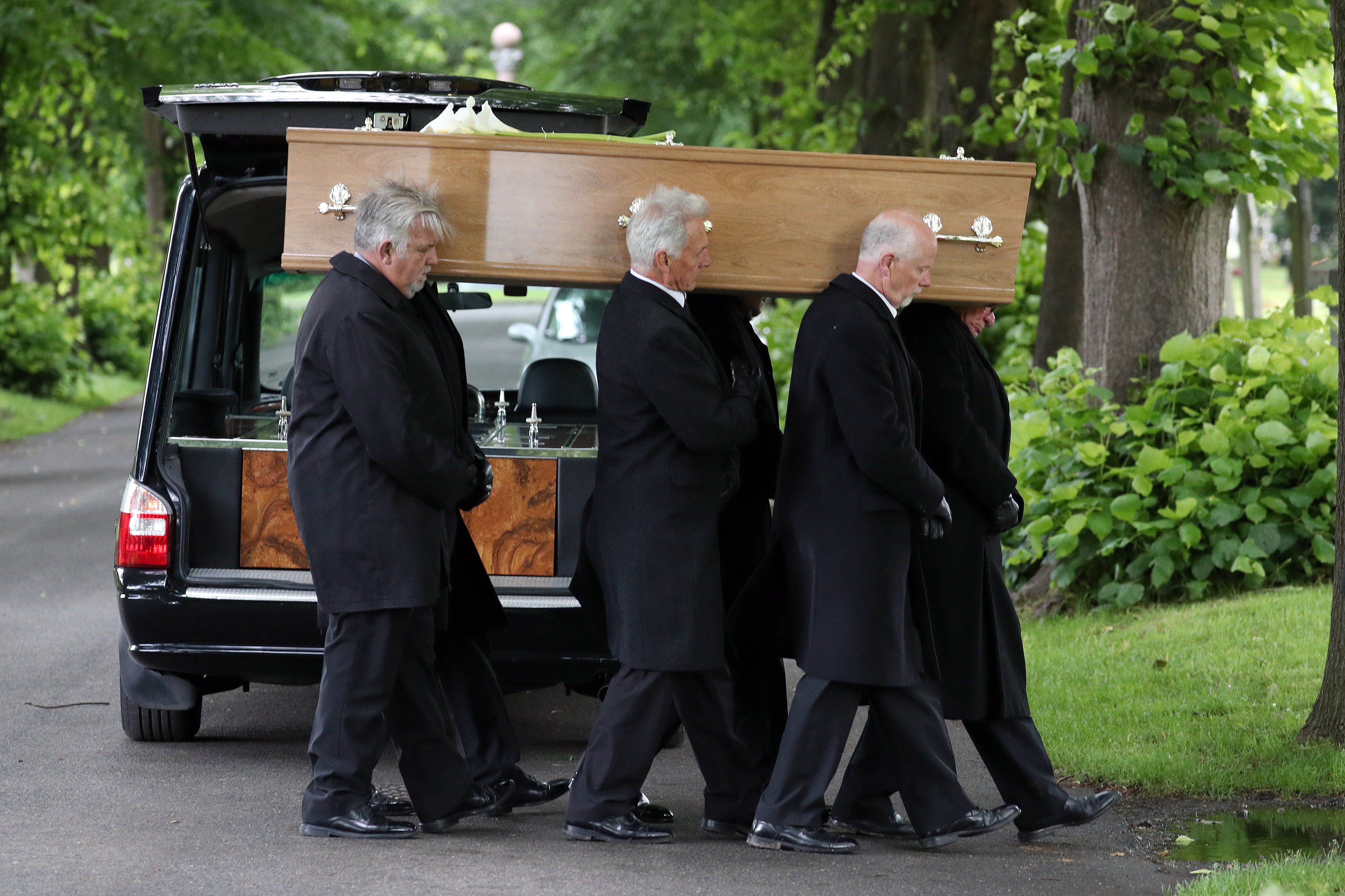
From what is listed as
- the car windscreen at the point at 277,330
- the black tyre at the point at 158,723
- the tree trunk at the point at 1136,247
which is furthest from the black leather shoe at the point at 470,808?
the tree trunk at the point at 1136,247

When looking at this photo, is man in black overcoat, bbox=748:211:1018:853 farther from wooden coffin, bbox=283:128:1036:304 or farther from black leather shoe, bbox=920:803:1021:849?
wooden coffin, bbox=283:128:1036:304

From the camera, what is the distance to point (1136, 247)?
891 centimetres

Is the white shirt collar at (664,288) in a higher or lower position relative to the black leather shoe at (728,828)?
higher

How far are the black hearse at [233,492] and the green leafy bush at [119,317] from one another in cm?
2043

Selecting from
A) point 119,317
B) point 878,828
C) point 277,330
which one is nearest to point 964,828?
point 878,828

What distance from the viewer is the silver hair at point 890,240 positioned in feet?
16.1

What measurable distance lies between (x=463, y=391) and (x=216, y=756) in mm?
1904

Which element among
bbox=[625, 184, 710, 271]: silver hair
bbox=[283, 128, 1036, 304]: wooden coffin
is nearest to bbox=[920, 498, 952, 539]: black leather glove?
bbox=[283, 128, 1036, 304]: wooden coffin

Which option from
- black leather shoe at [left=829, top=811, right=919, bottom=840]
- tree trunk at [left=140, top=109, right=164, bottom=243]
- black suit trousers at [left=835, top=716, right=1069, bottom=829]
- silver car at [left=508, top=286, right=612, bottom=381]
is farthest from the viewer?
tree trunk at [left=140, top=109, right=164, bottom=243]

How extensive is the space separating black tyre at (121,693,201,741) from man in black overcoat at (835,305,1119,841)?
9.16 ft

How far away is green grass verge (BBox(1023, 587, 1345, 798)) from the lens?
5824 millimetres

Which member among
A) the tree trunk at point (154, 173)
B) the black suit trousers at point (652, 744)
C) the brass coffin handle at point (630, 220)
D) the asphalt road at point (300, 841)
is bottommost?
the asphalt road at point (300, 841)

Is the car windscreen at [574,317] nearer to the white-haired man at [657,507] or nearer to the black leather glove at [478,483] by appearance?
the black leather glove at [478,483]

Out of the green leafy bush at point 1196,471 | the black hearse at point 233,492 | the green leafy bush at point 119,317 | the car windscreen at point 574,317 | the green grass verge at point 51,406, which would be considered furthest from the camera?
the green leafy bush at point 119,317
